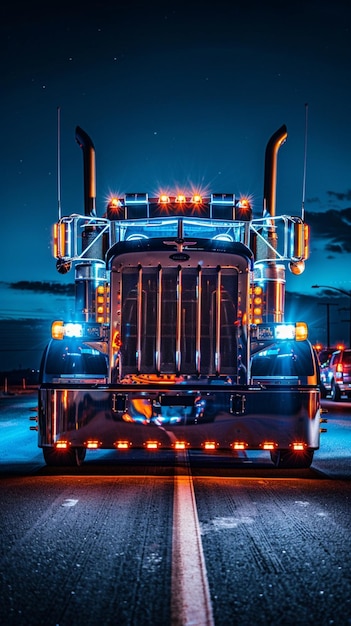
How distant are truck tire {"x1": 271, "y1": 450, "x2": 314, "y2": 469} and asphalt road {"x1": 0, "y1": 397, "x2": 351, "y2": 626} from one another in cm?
16

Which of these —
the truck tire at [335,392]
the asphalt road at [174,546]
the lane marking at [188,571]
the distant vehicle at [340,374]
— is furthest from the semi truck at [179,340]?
the truck tire at [335,392]

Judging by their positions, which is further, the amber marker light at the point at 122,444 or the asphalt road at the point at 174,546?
the amber marker light at the point at 122,444

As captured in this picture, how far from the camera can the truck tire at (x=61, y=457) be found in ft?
40.2

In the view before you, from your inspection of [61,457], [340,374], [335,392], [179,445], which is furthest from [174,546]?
[335,392]

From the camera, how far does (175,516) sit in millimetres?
8797

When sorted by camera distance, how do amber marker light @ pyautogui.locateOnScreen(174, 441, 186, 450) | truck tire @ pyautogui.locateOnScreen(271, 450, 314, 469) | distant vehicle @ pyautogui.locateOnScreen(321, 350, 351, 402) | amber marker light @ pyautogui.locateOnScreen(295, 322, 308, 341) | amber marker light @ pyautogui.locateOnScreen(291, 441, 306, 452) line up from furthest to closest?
distant vehicle @ pyautogui.locateOnScreen(321, 350, 351, 402), truck tire @ pyautogui.locateOnScreen(271, 450, 314, 469), amber marker light @ pyautogui.locateOnScreen(295, 322, 308, 341), amber marker light @ pyautogui.locateOnScreen(291, 441, 306, 452), amber marker light @ pyautogui.locateOnScreen(174, 441, 186, 450)

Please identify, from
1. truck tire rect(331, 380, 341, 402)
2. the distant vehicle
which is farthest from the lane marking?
truck tire rect(331, 380, 341, 402)

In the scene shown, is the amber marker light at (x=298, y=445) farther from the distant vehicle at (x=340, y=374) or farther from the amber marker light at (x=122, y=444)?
the distant vehicle at (x=340, y=374)

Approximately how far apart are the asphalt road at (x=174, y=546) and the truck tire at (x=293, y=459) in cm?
16

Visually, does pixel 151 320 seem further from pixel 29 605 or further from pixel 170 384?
pixel 29 605

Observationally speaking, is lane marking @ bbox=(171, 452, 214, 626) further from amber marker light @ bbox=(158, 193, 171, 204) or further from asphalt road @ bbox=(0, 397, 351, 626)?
amber marker light @ bbox=(158, 193, 171, 204)

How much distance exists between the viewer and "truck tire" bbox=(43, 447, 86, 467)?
12.2 m

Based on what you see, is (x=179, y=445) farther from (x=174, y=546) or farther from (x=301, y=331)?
(x=174, y=546)

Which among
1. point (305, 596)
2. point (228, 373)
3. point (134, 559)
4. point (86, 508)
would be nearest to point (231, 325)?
point (228, 373)
